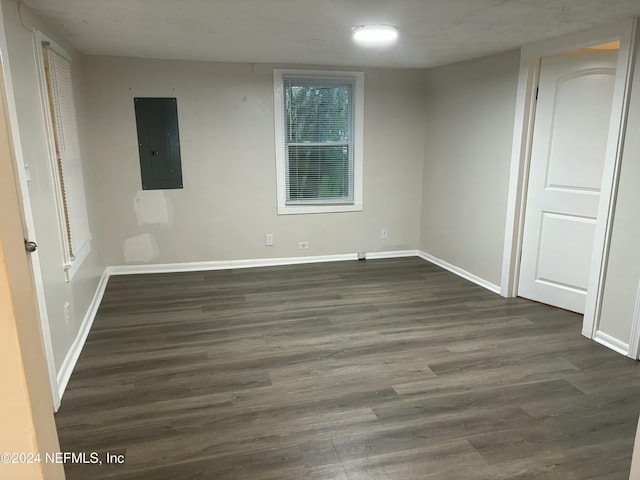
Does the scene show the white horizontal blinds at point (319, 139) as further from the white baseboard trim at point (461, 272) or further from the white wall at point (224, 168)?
the white baseboard trim at point (461, 272)

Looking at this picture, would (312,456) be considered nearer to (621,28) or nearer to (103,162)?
(621,28)

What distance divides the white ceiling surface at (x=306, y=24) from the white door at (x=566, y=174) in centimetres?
41

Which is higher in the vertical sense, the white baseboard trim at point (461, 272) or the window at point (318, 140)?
the window at point (318, 140)

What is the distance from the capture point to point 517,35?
3236 millimetres

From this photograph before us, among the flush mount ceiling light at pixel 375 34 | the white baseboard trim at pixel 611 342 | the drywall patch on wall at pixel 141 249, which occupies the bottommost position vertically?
the white baseboard trim at pixel 611 342

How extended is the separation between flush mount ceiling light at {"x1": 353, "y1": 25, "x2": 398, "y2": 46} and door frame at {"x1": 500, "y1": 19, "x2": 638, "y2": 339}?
1232 millimetres

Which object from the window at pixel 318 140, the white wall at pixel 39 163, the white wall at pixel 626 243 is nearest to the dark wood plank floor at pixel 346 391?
the white wall at pixel 626 243

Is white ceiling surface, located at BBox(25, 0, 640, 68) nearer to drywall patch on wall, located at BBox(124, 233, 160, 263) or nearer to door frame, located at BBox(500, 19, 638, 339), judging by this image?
door frame, located at BBox(500, 19, 638, 339)

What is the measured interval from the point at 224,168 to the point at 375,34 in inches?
89.3

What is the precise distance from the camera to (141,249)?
186 inches

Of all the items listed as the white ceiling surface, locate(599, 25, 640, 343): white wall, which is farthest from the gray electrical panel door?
locate(599, 25, 640, 343): white wall

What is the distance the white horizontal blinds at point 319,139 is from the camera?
189 inches

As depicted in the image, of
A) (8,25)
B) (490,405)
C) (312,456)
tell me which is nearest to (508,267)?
(490,405)

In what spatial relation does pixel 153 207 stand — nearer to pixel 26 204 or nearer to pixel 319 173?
pixel 319 173
